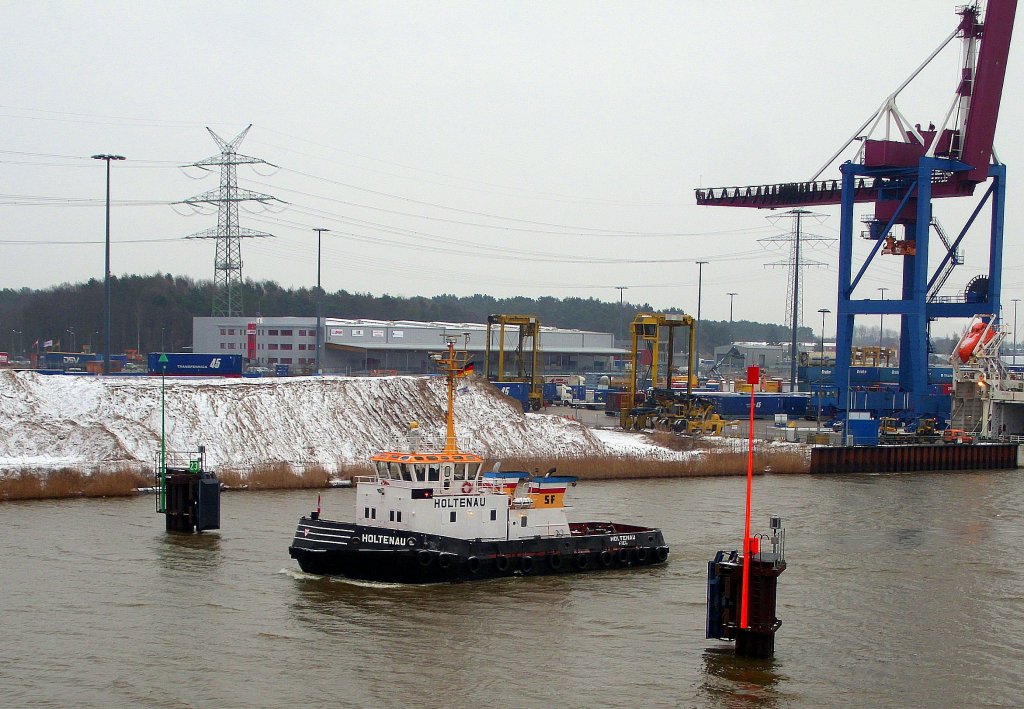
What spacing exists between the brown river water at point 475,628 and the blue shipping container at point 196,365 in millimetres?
21366

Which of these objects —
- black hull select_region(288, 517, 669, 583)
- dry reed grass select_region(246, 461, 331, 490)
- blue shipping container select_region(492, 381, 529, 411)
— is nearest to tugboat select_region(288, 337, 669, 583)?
black hull select_region(288, 517, 669, 583)

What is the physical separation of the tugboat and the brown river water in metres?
0.47

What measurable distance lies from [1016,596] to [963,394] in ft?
130

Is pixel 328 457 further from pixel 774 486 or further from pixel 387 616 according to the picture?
pixel 387 616

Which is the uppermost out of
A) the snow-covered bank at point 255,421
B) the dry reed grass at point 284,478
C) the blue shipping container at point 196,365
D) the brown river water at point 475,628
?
the blue shipping container at point 196,365

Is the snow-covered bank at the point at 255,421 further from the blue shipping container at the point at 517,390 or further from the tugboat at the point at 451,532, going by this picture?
the tugboat at the point at 451,532

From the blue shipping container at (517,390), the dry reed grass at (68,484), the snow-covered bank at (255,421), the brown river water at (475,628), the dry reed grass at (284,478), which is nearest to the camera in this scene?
the brown river water at (475,628)

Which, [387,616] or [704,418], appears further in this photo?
[704,418]

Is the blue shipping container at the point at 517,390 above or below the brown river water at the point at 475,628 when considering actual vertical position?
above

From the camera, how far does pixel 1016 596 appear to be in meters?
26.3

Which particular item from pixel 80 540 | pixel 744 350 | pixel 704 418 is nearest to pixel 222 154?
pixel 704 418

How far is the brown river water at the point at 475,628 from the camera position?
18.8 m

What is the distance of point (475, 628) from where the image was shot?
2233 cm

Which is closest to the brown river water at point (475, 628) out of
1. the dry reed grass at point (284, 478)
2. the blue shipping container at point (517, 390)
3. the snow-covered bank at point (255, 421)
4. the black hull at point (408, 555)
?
the black hull at point (408, 555)
